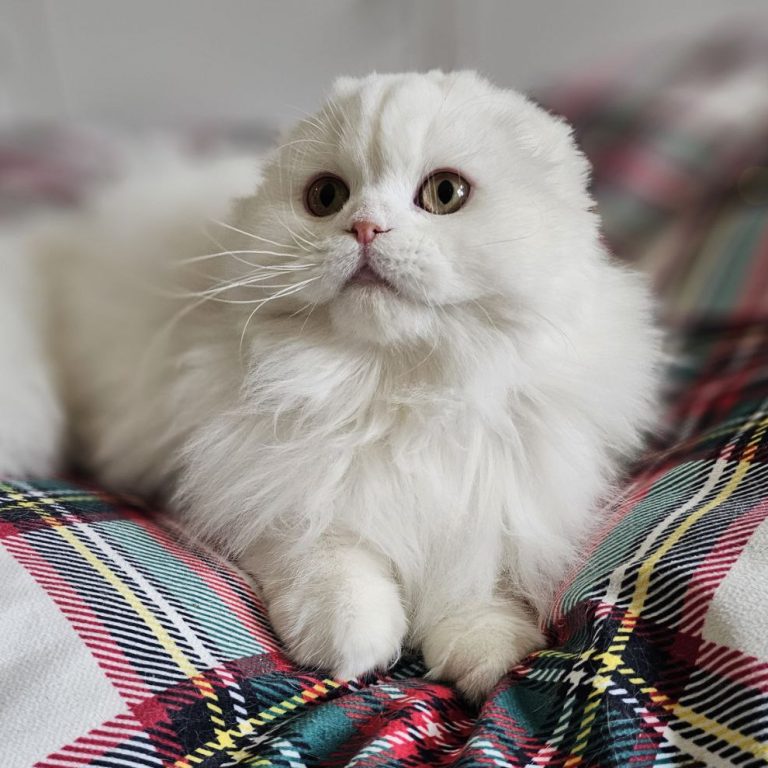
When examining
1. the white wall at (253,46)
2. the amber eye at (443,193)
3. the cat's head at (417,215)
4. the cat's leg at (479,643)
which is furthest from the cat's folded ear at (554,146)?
the white wall at (253,46)

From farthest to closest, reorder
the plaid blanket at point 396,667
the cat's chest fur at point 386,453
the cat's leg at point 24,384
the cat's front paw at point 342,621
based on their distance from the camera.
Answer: the cat's leg at point 24,384
the cat's chest fur at point 386,453
the cat's front paw at point 342,621
the plaid blanket at point 396,667

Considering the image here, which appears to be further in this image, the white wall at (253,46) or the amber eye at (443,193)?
the white wall at (253,46)

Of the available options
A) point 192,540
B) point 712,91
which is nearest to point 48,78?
point 712,91

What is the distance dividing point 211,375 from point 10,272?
0.58m

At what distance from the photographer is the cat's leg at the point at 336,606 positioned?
2.45ft

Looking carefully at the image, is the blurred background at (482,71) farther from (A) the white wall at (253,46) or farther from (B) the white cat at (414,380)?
(B) the white cat at (414,380)

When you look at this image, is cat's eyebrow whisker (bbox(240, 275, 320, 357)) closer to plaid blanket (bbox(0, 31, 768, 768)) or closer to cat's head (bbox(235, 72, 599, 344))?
cat's head (bbox(235, 72, 599, 344))

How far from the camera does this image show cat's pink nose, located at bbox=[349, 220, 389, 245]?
2.53 ft

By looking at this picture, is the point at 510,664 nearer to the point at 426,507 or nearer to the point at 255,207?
the point at 426,507

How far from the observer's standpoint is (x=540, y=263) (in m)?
0.80

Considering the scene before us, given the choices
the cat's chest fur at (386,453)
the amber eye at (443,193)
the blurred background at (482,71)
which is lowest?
the cat's chest fur at (386,453)

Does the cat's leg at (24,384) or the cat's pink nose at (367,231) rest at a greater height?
the cat's pink nose at (367,231)

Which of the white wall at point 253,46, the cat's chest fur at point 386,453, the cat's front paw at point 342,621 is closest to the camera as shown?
the cat's front paw at point 342,621

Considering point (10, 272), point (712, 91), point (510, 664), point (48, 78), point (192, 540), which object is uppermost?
point (48, 78)
